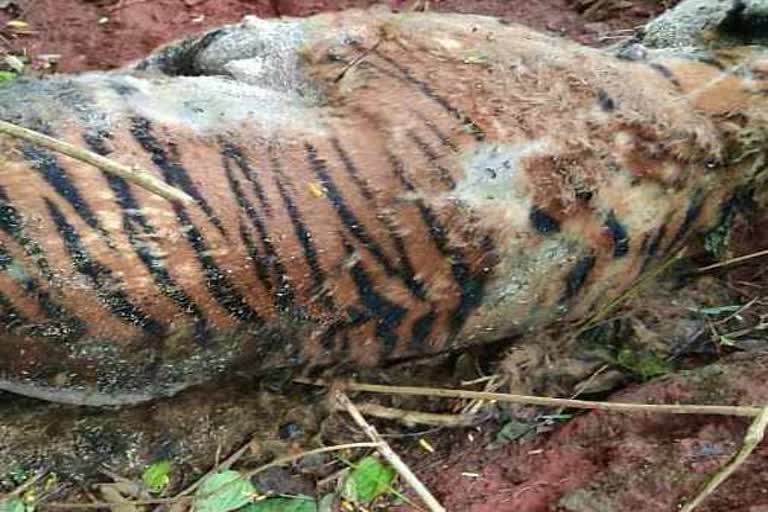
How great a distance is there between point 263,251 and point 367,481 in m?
0.69

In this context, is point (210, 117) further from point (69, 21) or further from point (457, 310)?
point (69, 21)

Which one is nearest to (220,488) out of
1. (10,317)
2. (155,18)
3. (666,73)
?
(10,317)

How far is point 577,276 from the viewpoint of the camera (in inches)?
104

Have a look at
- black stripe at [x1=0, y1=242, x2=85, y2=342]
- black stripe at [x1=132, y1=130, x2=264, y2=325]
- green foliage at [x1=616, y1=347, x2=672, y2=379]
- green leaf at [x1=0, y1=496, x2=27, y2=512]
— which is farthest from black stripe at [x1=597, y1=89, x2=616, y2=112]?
green leaf at [x1=0, y1=496, x2=27, y2=512]

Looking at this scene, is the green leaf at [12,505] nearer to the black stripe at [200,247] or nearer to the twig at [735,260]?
the black stripe at [200,247]

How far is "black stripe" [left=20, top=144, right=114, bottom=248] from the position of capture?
7.13ft

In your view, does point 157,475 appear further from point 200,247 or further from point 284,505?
point 200,247

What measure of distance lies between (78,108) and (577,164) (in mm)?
1121

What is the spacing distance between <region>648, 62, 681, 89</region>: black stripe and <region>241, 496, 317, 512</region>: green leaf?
4.49 feet

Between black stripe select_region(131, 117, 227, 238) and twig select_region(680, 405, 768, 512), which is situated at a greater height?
black stripe select_region(131, 117, 227, 238)

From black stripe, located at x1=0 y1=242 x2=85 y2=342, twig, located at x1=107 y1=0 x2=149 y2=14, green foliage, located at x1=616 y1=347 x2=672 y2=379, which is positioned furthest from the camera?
twig, located at x1=107 y1=0 x2=149 y2=14

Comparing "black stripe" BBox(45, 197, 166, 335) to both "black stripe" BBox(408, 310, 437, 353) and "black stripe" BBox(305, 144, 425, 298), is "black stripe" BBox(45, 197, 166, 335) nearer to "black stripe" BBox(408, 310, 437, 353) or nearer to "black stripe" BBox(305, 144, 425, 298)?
"black stripe" BBox(305, 144, 425, 298)

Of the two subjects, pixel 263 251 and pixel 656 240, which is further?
pixel 656 240

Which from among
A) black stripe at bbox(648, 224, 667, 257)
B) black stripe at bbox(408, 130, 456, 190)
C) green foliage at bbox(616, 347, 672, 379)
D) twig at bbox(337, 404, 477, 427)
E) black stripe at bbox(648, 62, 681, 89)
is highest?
black stripe at bbox(648, 62, 681, 89)
